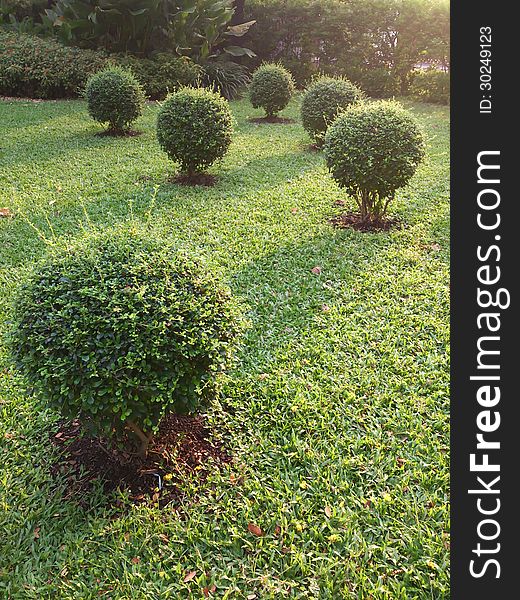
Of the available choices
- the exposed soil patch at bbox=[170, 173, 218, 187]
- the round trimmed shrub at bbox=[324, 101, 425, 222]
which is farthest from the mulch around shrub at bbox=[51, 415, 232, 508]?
the exposed soil patch at bbox=[170, 173, 218, 187]

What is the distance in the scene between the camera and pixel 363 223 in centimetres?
568

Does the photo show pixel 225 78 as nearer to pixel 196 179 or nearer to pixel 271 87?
pixel 271 87

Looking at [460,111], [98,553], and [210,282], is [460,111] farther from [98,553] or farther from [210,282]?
[98,553]

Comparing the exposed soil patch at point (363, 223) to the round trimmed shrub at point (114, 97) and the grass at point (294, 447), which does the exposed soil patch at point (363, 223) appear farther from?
the round trimmed shrub at point (114, 97)

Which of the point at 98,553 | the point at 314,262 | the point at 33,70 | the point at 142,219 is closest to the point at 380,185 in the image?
the point at 314,262

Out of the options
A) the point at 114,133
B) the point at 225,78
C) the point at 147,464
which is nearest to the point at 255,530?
the point at 147,464

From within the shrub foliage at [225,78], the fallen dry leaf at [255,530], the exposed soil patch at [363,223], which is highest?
the shrub foliage at [225,78]

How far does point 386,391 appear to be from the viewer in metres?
3.17

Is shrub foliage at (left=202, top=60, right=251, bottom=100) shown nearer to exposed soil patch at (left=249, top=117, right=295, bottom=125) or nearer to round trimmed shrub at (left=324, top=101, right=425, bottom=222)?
exposed soil patch at (left=249, top=117, right=295, bottom=125)

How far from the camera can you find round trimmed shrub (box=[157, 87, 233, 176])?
21.7 ft

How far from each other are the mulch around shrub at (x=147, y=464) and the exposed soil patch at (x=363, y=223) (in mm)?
Result: 3369

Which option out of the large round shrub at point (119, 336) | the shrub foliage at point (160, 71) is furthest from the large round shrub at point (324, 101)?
the large round shrub at point (119, 336)

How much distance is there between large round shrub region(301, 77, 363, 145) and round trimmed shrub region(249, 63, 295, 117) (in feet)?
7.29

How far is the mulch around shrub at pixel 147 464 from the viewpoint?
2541mm
